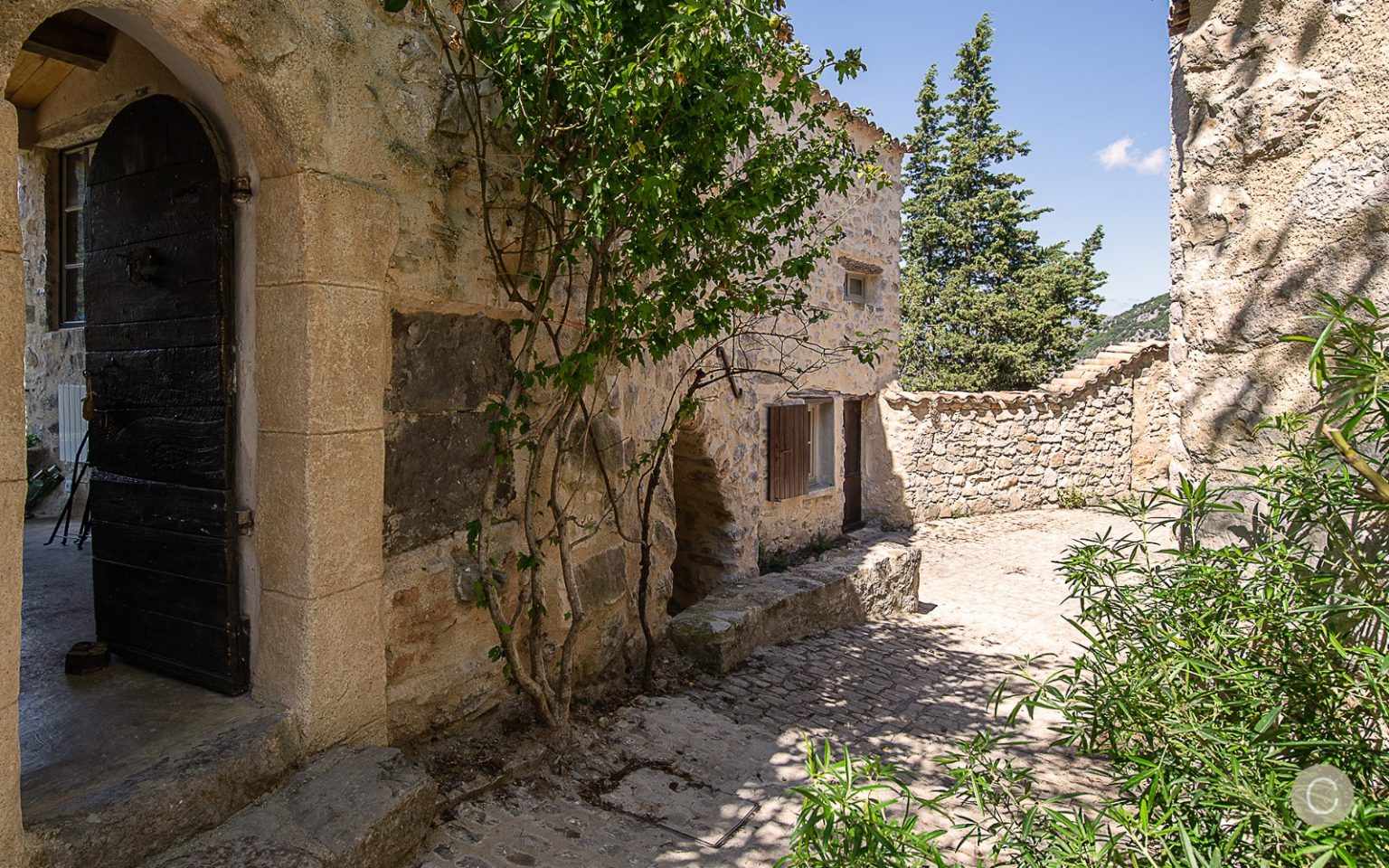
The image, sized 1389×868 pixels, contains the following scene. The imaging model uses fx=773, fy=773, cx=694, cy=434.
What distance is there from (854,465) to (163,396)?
8.93m

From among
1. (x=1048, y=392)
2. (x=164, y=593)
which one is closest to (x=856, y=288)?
(x=1048, y=392)

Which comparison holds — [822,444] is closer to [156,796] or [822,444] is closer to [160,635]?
[160,635]

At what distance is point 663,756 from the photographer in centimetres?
335

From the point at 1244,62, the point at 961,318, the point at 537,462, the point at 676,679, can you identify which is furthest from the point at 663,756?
the point at 961,318

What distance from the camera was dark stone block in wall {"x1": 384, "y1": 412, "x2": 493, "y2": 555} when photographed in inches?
107

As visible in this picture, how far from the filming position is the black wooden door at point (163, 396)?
8.24ft

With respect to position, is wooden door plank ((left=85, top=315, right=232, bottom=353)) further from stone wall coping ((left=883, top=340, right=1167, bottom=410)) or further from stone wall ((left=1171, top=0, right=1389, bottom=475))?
stone wall coping ((left=883, top=340, right=1167, bottom=410))

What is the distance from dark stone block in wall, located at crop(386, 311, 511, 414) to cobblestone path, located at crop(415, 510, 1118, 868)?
1447mm

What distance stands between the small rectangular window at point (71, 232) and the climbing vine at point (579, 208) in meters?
3.85

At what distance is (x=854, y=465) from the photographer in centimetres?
1062

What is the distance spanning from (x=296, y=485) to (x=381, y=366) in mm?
477

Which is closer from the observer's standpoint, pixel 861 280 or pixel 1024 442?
pixel 861 280

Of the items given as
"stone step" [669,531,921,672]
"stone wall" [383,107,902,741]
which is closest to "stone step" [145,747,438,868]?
"stone wall" [383,107,902,741]

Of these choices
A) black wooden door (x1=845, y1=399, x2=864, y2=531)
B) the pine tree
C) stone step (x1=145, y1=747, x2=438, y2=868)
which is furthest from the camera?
the pine tree
